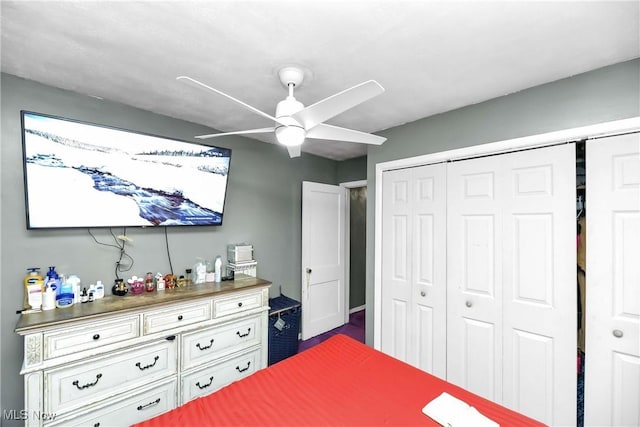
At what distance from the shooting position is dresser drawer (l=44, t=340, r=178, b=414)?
1.59m

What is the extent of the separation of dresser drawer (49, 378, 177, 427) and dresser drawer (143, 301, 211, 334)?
1.32ft

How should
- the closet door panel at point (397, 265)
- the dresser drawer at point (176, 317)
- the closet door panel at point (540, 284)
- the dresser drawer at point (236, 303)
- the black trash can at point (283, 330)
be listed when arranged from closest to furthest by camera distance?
the closet door panel at point (540, 284) < the dresser drawer at point (176, 317) < the dresser drawer at point (236, 303) < the closet door panel at point (397, 265) < the black trash can at point (283, 330)

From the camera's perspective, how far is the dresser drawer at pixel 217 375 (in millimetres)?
2109

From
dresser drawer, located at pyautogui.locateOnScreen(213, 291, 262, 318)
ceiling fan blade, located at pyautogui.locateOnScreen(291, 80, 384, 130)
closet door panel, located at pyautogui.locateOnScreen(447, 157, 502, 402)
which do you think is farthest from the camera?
dresser drawer, located at pyautogui.locateOnScreen(213, 291, 262, 318)

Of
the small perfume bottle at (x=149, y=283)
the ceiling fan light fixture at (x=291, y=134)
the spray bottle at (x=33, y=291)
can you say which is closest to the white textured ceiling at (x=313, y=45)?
the ceiling fan light fixture at (x=291, y=134)

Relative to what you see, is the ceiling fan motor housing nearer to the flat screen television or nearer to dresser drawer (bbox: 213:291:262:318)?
the flat screen television

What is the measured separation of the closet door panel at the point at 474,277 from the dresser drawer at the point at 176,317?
2.08 meters

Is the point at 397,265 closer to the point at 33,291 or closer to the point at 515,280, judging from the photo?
the point at 515,280

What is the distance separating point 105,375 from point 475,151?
10.3 ft

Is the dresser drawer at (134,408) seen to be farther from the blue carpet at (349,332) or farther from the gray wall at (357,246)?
the gray wall at (357,246)

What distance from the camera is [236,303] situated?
2.41m

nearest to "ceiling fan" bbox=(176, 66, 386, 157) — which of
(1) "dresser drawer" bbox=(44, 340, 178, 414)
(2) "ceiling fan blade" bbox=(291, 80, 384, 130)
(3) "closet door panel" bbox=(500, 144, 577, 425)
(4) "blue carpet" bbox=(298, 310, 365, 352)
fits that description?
(2) "ceiling fan blade" bbox=(291, 80, 384, 130)

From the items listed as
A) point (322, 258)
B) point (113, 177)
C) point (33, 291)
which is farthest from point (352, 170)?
point (33, 291)

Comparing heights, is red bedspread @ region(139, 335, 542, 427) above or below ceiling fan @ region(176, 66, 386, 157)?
below
